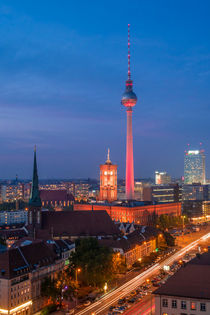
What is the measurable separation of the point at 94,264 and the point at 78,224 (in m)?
34.3

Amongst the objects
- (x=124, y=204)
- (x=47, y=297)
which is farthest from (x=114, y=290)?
(x=124, y=204)

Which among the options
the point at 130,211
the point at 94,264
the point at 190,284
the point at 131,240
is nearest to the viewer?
the point at 190,284

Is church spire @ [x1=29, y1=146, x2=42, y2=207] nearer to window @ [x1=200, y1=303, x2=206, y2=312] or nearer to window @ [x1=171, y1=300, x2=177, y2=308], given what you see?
window @ [x1=171, y1=300, x2=177, y2=308]

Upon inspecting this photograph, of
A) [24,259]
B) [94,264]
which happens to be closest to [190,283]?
[94,264]

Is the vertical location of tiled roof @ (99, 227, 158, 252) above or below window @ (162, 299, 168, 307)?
above

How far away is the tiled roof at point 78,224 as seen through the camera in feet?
356

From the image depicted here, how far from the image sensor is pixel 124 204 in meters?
176

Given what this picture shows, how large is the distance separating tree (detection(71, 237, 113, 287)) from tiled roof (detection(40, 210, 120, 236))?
1015 inches

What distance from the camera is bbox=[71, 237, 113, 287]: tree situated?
251 ft

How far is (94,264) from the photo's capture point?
77.4 meters

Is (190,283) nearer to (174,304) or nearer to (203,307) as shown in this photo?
(174,304)

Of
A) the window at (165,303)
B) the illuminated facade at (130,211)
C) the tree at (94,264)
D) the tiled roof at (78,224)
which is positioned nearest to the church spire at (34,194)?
the tiled roof at (78,224)

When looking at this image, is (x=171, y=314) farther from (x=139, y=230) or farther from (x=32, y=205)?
(x=139, y=230)

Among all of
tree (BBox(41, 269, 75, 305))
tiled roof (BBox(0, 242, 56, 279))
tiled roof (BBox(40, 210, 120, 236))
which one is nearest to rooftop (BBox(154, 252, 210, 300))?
tree (BBox(41, 269, 75, 305))
